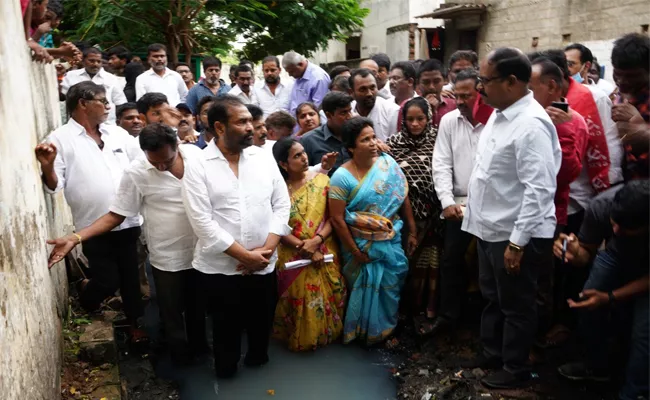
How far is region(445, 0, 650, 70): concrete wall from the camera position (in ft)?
31.1

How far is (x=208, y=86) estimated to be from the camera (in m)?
7.51

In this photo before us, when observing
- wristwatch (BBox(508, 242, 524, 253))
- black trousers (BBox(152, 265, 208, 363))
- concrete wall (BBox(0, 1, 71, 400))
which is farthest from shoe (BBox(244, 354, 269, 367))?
wristwatch (BBox(508, 242, 524, 253))

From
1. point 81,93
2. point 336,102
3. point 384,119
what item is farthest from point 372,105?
point 81,93

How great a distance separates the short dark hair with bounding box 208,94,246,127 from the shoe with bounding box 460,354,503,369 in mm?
2300

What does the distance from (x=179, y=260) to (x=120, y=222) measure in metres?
0.47

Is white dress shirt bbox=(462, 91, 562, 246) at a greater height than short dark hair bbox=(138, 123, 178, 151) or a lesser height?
lesser

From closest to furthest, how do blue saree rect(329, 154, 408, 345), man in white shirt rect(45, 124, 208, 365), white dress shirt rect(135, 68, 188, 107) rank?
man in white shirt rect(45, 124, 208, 365) → blue saree rect(329, 154, 408, 345) → white dress shirt rect(135, 68, 188, 107)

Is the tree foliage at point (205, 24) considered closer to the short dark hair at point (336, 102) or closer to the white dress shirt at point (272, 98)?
the white dress shirt at point (272, 98)

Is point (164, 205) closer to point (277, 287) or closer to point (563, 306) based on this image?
point (277, 287)

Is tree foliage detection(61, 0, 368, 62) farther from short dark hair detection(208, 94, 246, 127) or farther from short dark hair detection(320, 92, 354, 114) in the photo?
short dark hair detection(208, 94, 246, 127)

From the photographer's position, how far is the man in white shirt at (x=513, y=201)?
9.84ft

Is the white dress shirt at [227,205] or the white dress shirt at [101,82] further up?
the white dress shirt at [101,82]

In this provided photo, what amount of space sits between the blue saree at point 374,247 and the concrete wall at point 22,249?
6.38 ft

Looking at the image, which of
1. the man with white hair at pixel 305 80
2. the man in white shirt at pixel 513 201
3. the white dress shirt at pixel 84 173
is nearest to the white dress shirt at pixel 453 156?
the man in white shirt at pixel 513 201
